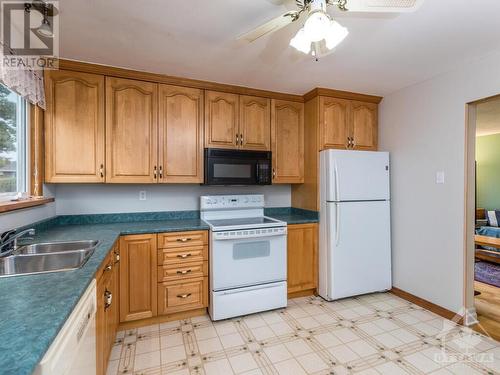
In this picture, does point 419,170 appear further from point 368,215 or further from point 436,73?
point 436,73

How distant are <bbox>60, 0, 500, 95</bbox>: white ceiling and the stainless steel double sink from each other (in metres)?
1.45

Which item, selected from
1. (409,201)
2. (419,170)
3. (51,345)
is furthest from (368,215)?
(51,345)

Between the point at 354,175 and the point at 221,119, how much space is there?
1.53 metres

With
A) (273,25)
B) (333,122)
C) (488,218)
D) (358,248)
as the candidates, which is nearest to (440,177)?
(358,248)

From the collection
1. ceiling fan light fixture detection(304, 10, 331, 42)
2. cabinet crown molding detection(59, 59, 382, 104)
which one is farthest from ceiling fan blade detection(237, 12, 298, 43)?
cabinet crown molding detection(59, 59, 382, 104)

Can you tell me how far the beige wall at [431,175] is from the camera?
2350 millimetres

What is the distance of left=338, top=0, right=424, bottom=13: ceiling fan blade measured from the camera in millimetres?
1164

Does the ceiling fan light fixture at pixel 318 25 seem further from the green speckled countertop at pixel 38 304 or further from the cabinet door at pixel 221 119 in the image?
the cabinet door at pixel 221 119

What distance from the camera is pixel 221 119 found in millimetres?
2779

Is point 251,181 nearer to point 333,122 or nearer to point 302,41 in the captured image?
point 333,122

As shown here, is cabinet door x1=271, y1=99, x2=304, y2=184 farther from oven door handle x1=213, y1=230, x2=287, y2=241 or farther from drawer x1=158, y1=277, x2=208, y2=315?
drawer x1=158, y1=277, x2=208, y2=315

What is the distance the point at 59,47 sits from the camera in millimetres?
2010

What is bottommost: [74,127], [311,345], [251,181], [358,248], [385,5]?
[311,345]

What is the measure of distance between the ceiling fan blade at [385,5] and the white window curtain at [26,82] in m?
1.91
